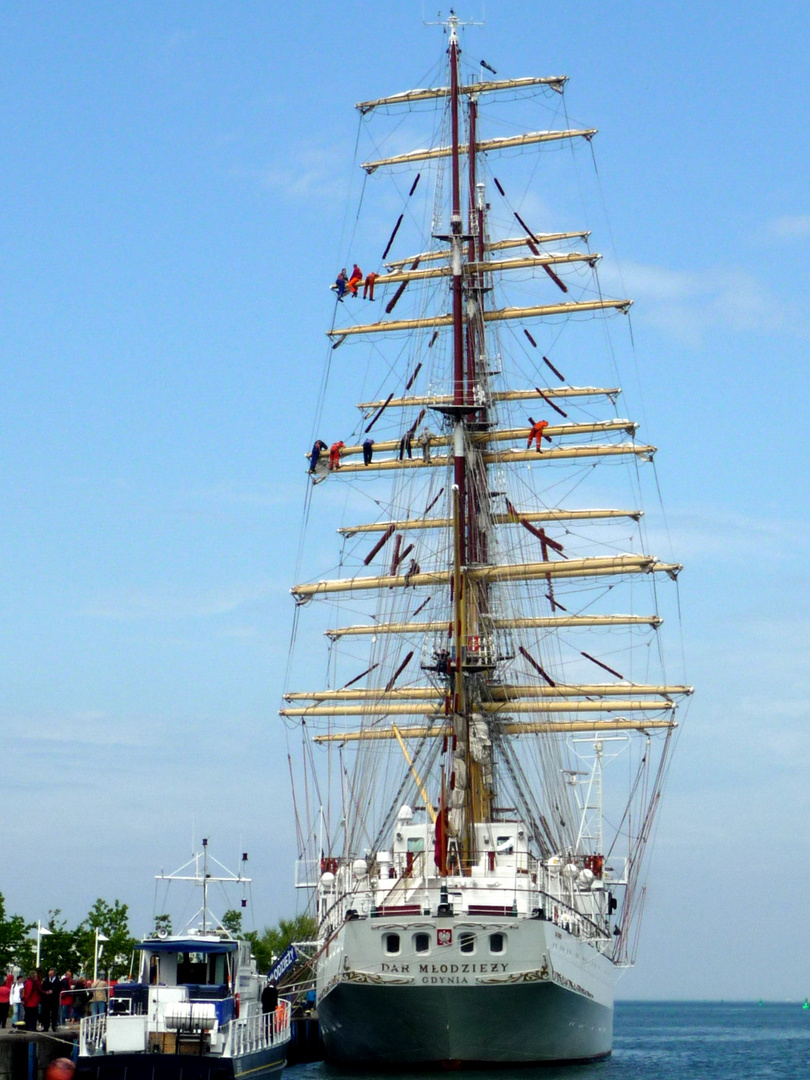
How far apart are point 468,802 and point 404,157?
1251 inches

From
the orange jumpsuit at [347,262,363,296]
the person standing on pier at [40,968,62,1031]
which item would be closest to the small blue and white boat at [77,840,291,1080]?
the person standing on pier at [40,968,62,1031]

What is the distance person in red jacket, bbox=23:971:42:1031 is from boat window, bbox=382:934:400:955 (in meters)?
10.4

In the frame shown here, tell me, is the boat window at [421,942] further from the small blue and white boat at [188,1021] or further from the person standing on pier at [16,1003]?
the person standing on pier at [16,1003]

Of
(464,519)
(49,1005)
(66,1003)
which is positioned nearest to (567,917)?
(464,519)

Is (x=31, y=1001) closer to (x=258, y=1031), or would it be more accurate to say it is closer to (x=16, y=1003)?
(x=258, y=1031)

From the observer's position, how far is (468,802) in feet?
187

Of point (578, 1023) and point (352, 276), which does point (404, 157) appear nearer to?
point (352, 276)

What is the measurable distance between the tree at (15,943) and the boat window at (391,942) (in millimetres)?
31280

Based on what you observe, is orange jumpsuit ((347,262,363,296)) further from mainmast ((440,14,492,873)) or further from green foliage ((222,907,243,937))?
green foliage ((222,907,243,937))

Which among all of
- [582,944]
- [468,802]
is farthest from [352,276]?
[582,944]

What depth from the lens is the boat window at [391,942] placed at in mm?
47406

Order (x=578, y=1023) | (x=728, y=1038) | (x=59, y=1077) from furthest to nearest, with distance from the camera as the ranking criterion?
(x=728, y=1038), (x=578, y=1023), (x=59, y=1077)

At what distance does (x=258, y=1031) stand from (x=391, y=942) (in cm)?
639

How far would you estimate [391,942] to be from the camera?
47.5 m
